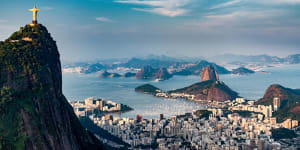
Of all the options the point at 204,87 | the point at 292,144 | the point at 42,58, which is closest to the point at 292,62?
the point at 204,87

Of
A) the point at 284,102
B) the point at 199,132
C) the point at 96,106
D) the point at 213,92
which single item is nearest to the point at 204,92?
the point at 213,92

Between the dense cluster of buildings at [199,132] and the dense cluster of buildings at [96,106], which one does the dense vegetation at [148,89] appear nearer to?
the dense cluster of buildings at [96,106]

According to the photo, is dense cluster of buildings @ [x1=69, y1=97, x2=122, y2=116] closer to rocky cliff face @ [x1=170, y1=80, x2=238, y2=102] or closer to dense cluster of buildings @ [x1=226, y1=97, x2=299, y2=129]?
dense cluster of buildings @ [x1=226, y1=97, x2=299, y2=129]

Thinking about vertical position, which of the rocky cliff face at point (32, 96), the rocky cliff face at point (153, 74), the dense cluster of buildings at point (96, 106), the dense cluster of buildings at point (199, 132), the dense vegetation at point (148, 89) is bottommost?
the dense cluster of buildings at point (199, 132)

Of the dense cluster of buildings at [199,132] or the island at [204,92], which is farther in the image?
the island at [204,92]

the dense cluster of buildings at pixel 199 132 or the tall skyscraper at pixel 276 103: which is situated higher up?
the tall skyscraper at pixel 276 103

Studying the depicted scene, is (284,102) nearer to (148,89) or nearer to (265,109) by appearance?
(265,109)

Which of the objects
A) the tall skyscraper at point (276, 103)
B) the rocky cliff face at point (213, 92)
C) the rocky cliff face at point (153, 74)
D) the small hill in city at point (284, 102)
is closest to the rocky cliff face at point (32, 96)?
the small hill in city at point (284, 102)
